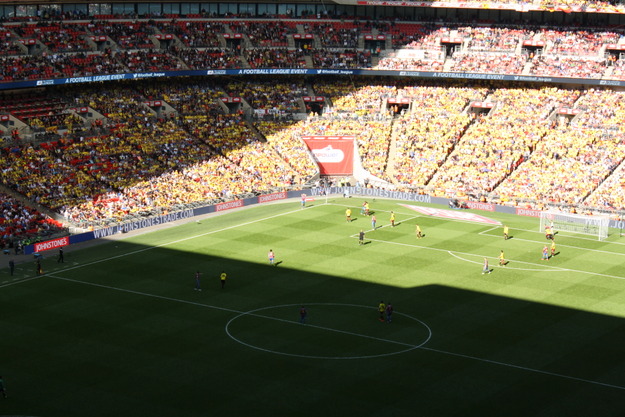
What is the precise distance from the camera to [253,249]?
71.1m

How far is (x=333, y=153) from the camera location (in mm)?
100688

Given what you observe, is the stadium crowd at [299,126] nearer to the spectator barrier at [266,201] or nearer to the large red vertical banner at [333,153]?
the large red vertical banner at [333,153]

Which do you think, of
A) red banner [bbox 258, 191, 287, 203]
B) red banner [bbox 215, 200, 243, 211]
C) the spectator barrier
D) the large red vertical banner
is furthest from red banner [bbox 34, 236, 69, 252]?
the large red vertical banner

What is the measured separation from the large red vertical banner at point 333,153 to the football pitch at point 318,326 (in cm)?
2270

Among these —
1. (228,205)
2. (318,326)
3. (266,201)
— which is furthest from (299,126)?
(318,326)

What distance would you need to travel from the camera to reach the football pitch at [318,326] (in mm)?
41969

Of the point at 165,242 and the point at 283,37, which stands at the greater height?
the point at 283,37

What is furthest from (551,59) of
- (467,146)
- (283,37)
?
(283,37)

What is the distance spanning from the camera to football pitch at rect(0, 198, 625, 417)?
1652 inches

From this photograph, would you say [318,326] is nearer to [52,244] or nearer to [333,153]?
[52,244]

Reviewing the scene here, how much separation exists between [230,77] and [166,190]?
27.9m

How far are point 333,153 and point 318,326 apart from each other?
50.1 meters

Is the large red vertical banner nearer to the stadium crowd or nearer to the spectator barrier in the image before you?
the stadium crowd

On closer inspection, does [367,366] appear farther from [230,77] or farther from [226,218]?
[230,77]
